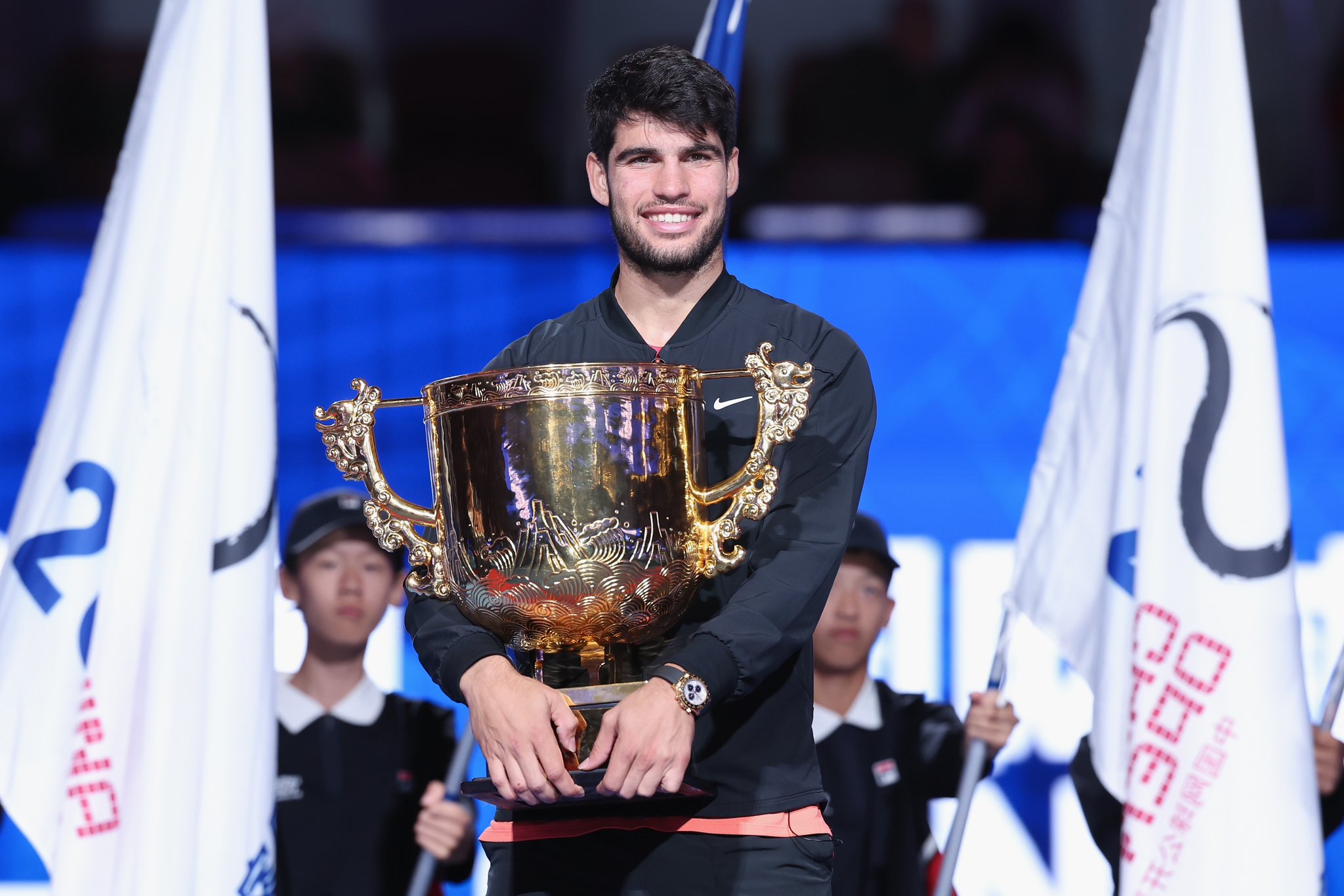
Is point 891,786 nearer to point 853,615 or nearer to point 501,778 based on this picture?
point 853,615

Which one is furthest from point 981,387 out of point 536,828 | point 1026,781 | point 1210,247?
point 536,828

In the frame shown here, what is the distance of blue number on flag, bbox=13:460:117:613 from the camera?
90.8 inches

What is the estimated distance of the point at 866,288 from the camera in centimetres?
405

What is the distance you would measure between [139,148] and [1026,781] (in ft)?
8.40

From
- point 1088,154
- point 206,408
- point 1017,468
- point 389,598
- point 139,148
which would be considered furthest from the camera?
point 1088,154

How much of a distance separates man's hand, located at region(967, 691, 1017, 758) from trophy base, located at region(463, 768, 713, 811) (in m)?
1.61

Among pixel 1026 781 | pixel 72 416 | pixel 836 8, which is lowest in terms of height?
pixel 1026 781

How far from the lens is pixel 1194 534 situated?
242 centimetres

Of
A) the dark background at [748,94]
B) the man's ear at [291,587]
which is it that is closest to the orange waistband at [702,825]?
the man's ear at [291,587]

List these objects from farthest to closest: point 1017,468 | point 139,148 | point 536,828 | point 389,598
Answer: point 1017,468 < point 389,598 < point 139,148 < point 536,828

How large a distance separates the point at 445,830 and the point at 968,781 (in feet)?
3.67

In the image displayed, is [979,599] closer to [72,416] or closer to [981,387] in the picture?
[981,387]

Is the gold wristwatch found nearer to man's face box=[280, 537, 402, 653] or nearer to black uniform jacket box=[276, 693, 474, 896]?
black uniform jacket box=[276, 693, 474, 896]

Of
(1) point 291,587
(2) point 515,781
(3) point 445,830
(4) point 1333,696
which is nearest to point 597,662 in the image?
(2) point 515,781
